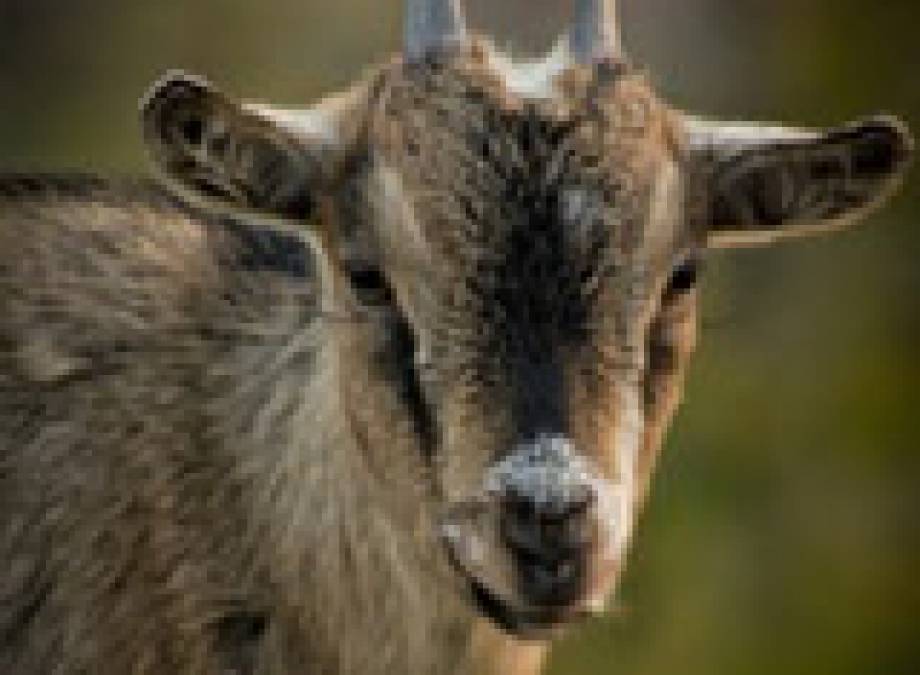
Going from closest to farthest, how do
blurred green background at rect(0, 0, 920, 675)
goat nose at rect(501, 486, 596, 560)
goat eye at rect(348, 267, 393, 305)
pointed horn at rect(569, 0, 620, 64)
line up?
goat nose at rect(501, 486, 596, 560) < goat eye at rect(348, 267, 393, 305) < pointed horn at rect(569, 0, 620, 64) < blurred green background at rect(0, 0, 920, 675)

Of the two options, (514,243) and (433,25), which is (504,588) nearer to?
(514,243)

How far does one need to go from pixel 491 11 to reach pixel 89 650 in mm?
14171

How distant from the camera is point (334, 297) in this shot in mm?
10859

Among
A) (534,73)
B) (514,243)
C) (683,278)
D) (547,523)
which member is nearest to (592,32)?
(534,73)

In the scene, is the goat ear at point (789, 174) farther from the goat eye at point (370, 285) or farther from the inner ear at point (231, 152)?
the inner ear at point (231, 152)

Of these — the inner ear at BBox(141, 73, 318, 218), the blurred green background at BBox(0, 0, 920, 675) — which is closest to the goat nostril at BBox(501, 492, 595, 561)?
the inner ear at BBox(141, 73, 318, 218)

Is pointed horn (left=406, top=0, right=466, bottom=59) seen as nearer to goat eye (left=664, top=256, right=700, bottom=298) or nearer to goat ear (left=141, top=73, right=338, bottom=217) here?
goat ear (left=141, top=73, right=338, bottom=217)

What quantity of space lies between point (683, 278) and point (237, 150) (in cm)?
122

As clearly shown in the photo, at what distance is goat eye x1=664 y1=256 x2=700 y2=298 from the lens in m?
10.7

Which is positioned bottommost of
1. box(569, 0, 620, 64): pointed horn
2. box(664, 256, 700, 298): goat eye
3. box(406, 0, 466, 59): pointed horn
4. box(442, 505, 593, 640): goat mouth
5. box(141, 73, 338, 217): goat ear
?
box(442, 505, 593, 640): goat mouth

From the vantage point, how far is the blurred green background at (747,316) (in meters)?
19.0

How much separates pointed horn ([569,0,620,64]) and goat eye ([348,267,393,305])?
874mm

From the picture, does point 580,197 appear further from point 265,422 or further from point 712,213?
point 265,422

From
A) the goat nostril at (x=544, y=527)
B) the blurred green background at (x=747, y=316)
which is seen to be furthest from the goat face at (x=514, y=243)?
the blurred green background at (x=747, y=316)
